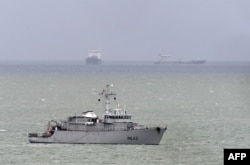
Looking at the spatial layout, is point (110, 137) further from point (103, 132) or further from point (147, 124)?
point (147, 124)

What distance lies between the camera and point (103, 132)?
348ft

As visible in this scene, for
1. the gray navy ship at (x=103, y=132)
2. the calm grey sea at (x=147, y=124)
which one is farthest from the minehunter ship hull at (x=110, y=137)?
the calm grey sea at (x=147, y=124)

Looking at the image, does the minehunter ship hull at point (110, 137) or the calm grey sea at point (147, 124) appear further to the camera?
the minehunter ship hull at point (110, 137)

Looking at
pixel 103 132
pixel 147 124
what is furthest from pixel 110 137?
pixel 147 124

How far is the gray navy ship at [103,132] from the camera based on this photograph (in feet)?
347

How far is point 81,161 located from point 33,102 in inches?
3187

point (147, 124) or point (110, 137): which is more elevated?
point (147, 124)

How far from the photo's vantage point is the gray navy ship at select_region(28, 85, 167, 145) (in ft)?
347

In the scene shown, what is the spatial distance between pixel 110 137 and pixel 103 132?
955 mm

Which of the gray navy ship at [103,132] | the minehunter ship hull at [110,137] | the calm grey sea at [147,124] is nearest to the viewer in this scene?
the calm grey sea at [147,124]

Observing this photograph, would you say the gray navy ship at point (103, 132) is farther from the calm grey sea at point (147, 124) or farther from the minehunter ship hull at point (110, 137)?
the calm grey sea at point (147, 124)

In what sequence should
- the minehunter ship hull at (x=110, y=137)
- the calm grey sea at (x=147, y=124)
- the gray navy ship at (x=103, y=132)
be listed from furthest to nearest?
1. the minehunter ship hull at (x=110, y=137)
2. the gray navy ship at (x=103, y=132)
3. the calm grey sea at (x=147, y=124)

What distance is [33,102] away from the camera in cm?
17362

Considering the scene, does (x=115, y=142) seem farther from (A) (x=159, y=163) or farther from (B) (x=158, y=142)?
(A) (x=159, y=163)
